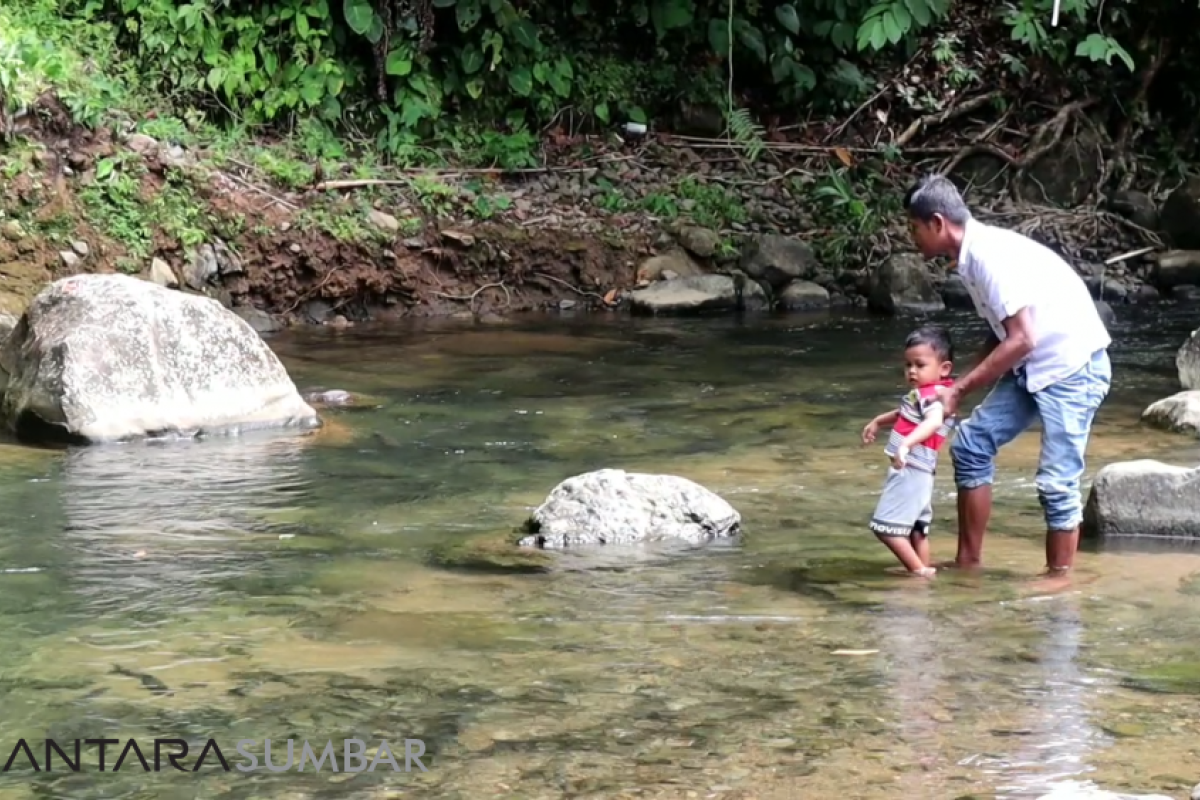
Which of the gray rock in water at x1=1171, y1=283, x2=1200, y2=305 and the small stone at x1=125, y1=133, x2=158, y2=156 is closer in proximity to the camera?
the small stone at x1=125, y1=133, x2=158, y2=156

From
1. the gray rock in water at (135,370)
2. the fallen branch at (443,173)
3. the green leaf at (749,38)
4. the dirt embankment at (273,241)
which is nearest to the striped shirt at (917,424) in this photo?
the gray rock in water at (135,370)

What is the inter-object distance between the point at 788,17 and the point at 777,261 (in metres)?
3.00

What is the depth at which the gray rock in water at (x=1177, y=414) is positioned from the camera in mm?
8453

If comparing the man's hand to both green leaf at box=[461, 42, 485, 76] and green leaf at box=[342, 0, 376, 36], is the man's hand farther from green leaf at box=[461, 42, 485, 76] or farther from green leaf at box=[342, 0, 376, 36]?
green leaf at box=[461, 42, 485, 76]

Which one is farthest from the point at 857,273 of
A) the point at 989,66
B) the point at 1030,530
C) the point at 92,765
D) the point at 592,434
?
the point at 92,765

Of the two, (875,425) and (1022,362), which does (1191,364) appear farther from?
(875,425)

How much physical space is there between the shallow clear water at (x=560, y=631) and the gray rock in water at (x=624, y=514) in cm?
15

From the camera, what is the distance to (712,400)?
32.5 feet

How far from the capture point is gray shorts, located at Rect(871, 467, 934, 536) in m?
5.71

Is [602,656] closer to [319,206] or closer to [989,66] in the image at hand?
[319,206]

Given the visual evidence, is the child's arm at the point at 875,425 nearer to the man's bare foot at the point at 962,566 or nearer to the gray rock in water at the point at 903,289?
the man's bare foot at the point at 962,566

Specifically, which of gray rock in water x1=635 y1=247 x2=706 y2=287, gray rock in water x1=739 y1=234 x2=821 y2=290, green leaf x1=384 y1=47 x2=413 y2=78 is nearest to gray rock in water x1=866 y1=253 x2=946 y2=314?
gray rock in water x1=739 y1=234 x2=821 y2=290

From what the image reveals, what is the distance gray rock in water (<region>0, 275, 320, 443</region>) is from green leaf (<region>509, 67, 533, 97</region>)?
6879mm

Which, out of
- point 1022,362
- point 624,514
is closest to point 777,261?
point 624,514
